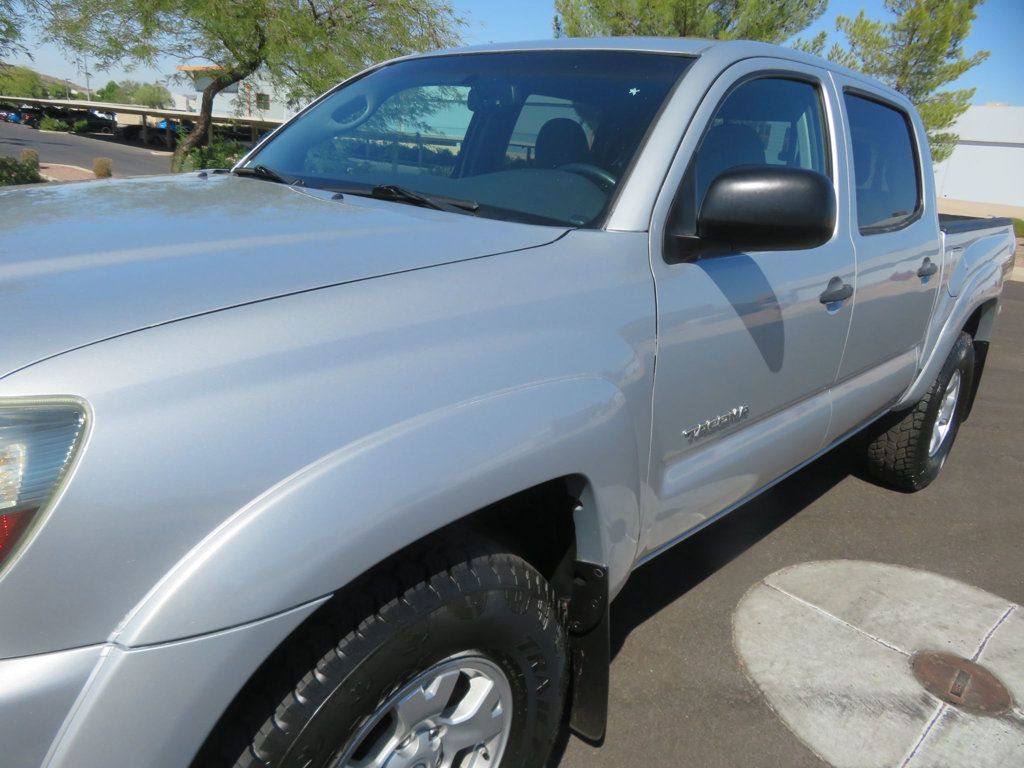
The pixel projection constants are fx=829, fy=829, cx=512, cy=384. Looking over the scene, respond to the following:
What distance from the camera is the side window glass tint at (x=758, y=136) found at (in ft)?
7.22

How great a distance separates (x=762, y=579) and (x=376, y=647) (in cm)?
232

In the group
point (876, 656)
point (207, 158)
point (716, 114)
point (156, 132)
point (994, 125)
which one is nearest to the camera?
point (716, 114)

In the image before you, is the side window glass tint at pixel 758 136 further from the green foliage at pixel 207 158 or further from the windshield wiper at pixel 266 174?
the green foliage at pixel 207 158

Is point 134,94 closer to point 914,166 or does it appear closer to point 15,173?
point 15,173

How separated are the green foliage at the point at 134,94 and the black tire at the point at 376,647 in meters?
67.4

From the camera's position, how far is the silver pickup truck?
1.12 metres

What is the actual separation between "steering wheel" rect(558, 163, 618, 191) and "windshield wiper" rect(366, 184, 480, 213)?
0.91 feet

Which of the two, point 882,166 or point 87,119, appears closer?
point 882,166

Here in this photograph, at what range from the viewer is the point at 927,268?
3.35 meters

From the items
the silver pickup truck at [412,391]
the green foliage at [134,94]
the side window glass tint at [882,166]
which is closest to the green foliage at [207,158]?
the side window glass tint at [882,166]

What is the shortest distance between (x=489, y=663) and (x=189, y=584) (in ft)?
2.40

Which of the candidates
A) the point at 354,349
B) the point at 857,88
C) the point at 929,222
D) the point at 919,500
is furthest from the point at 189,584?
the point at 919,500

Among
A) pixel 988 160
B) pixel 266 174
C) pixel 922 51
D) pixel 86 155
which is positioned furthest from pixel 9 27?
pixel 988 160

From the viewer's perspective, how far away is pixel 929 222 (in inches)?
138
